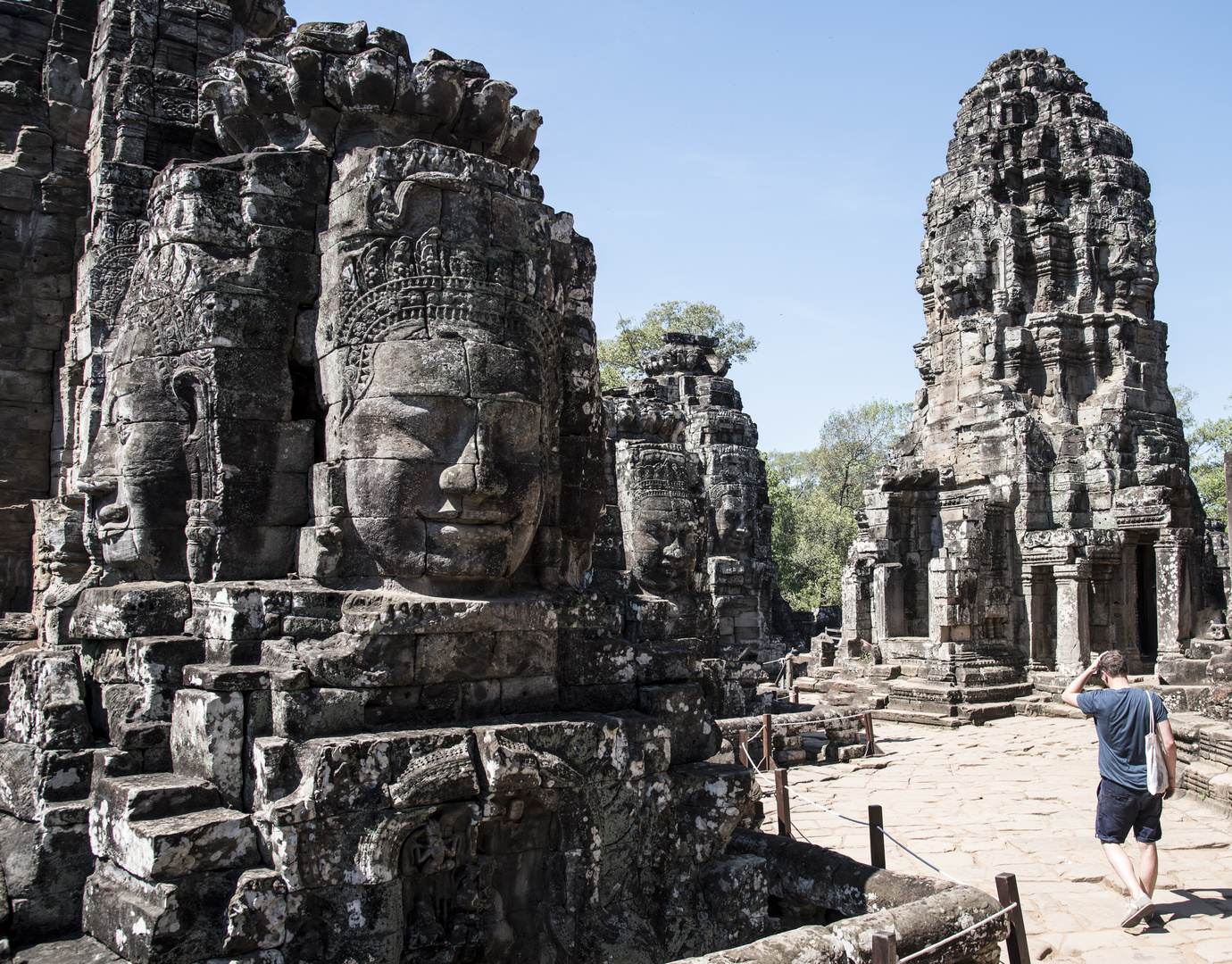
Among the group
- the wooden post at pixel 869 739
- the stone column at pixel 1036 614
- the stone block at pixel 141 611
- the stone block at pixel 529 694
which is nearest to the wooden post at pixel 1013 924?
the stone block at pixel 529 694

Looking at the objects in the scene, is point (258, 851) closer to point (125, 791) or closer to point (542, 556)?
point (125, 791)

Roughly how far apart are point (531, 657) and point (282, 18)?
6776mm

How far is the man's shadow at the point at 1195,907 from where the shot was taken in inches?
227

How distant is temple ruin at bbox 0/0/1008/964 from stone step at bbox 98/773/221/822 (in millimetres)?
13

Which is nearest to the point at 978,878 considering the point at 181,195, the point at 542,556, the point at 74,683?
the point at 542,556

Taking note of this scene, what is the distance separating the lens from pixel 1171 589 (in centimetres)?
1505

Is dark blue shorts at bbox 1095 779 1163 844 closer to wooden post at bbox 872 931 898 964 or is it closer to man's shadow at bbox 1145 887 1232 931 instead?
man's shadow at bbox 1145 887 1232 931

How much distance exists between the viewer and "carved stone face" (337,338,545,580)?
12.2 ft

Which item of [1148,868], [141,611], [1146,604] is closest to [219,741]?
[141,611]

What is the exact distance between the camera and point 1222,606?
16.0 metres

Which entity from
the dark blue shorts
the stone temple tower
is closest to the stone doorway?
the stone temple tower

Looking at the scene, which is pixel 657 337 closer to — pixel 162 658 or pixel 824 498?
pixel 824 498

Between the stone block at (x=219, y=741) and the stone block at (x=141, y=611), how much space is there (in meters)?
0.49

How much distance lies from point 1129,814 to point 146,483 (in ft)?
18.8
